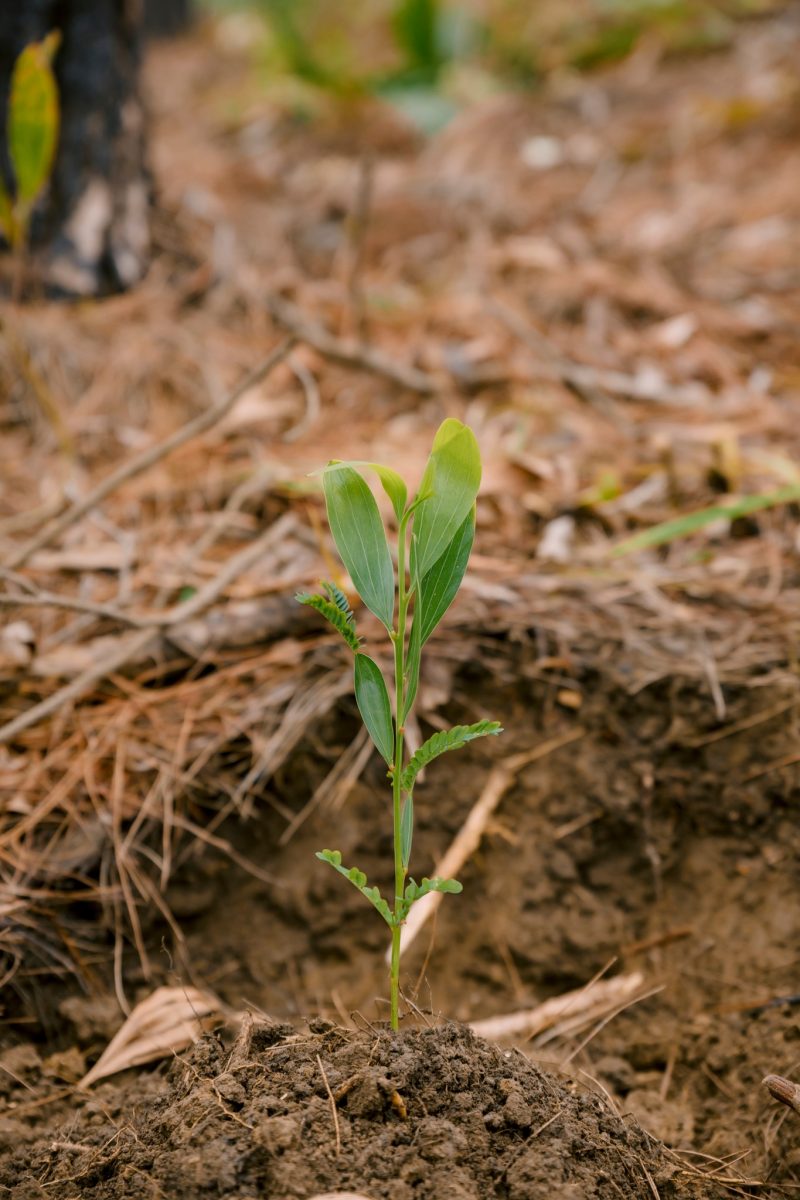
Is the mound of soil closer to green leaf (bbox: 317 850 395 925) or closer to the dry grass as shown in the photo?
green leaf (bbox: 317 850 395 925)

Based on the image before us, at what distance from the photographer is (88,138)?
2785 millimetres

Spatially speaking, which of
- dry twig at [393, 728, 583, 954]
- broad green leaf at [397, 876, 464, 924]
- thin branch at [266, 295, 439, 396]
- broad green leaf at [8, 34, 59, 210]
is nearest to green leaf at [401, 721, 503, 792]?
broad green leaf at [397, 876, 464, 924]

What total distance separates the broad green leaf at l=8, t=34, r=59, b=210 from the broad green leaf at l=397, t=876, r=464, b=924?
1.80 metres

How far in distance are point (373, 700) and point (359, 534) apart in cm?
19

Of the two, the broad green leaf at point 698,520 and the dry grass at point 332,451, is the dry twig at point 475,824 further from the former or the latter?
the broad green leaf at point 698,520

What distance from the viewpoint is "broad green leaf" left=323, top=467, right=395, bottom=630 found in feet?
3.31

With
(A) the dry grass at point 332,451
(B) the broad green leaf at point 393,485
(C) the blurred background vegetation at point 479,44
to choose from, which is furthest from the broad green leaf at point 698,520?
(C) the blurred background vegetation at point 479,44

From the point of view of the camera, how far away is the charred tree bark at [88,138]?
8.91 ft

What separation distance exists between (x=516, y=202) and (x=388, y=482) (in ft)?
11.1

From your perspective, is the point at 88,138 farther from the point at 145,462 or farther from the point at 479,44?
the point at 479,44

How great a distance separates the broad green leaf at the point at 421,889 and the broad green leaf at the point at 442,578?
258mm

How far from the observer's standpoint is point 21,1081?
1.18 meters

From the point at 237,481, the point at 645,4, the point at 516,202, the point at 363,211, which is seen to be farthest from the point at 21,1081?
the point at 645,4

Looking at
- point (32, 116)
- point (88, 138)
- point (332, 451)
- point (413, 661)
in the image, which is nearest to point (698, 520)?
point (332, 451)
